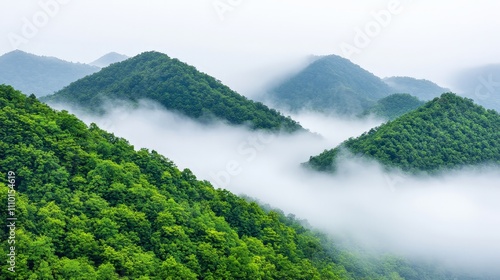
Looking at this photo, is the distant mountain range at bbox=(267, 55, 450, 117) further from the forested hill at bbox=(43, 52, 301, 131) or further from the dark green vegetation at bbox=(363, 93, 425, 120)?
the forested hill at bbox=(43, 52, 301, 131)

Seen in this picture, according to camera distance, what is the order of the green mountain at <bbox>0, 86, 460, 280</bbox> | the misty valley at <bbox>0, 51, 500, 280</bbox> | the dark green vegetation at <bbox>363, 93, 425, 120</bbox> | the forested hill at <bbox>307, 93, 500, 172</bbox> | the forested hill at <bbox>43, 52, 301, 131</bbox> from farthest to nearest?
the dark green vegetation at <bbox>363, 93, 425, 120</bbox>, the forested hill at <bbox>43, 52, 301, 131</bbox>, the forested hill at <bbox>307, 93, 500, 172</bbox>, the misty valley at <bbox>0, 51, 500, 280</bbox>, the green mountain at <bbox>0, 86, 460, 280</bbox>

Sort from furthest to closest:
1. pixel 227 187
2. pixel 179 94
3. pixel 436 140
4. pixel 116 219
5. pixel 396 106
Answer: pixel 396 106 → pixel 179 94 → pixel 227 187 → pixel 436 140 → pixel 116 219

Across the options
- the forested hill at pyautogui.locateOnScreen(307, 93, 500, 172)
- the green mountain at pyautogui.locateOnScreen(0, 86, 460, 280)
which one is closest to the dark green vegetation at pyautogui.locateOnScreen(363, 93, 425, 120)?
the forested hill at pyautogui.locateOnScreen(307, 93, 500, 172)

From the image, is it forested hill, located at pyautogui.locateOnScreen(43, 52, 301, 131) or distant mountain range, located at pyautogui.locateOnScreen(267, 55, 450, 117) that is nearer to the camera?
forested hill, located at pyautogui.locateOnScreen(43, 52, 301, 131)

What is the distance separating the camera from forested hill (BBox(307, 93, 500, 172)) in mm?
55031

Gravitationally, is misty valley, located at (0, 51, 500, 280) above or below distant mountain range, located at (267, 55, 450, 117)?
below

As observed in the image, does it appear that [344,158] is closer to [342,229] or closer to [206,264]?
[342,229]

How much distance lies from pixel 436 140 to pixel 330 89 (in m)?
97.1

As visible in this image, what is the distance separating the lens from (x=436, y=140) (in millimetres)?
56500

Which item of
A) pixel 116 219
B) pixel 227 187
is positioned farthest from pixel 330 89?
pixel 116 219

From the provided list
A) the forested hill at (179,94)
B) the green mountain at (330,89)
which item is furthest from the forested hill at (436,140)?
the green mountain at (330,89)

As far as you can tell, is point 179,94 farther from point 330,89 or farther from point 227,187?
point 330,89

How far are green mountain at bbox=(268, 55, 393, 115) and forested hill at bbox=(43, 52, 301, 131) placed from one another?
63539 millimetres

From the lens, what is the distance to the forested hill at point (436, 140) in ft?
181
